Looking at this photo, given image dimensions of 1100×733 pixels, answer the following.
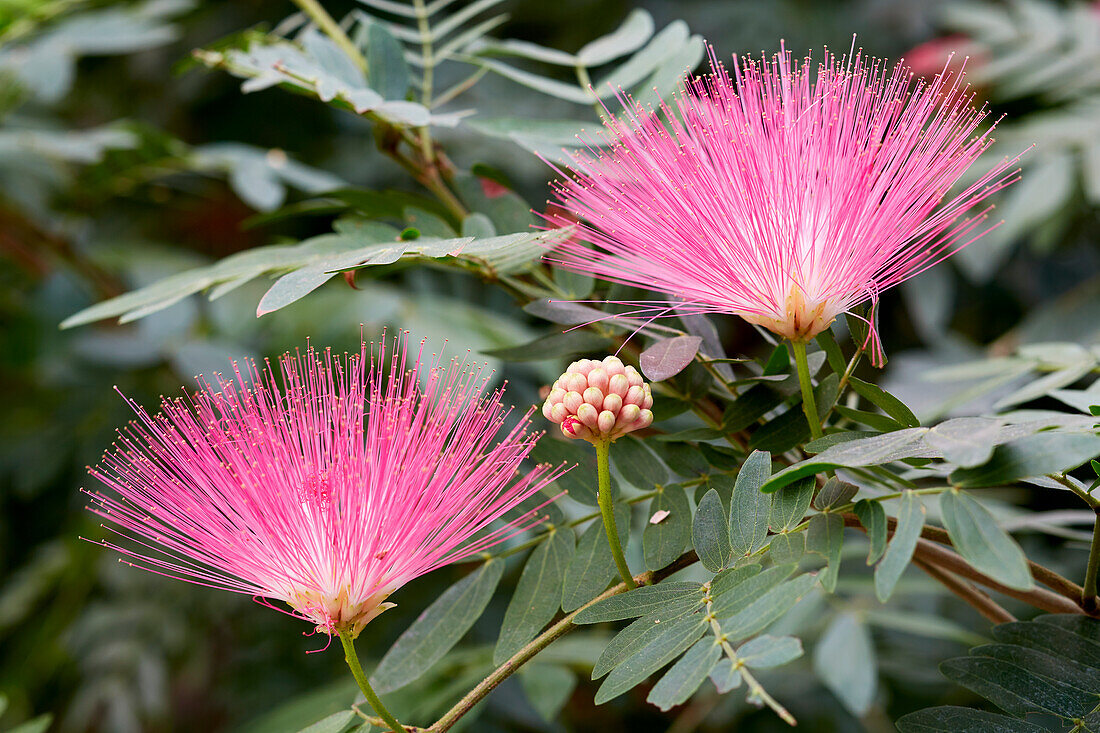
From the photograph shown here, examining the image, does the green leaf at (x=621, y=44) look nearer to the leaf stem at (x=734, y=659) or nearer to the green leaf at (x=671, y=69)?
the green leaf at (x=671, y=69)

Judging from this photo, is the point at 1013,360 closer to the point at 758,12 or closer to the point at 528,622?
the point at 528,622

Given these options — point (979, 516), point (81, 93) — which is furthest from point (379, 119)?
point (81, 93)

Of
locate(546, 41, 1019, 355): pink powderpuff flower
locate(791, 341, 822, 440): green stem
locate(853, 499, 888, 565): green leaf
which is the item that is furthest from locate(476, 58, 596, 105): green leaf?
locate(853, 499, 888, 565): green leaf

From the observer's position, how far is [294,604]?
54 cm

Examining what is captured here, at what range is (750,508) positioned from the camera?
0.49 m

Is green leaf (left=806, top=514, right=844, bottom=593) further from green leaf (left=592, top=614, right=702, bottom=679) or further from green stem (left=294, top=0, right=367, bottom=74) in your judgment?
green stem (left=294, top=0, right=367, bottom=74)

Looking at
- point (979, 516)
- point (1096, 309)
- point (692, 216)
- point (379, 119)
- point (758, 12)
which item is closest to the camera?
point (979, 516)

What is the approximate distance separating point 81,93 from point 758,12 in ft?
4.77

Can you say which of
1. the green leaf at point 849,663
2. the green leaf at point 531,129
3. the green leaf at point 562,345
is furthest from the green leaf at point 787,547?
the green leaf at point 849,663

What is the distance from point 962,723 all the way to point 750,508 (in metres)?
0.17

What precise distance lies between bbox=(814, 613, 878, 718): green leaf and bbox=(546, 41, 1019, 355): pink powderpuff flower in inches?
24.7

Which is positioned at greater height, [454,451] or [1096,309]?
[454,451]

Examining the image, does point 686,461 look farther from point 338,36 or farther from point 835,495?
point 338,36

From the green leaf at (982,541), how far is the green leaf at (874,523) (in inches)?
1.2
